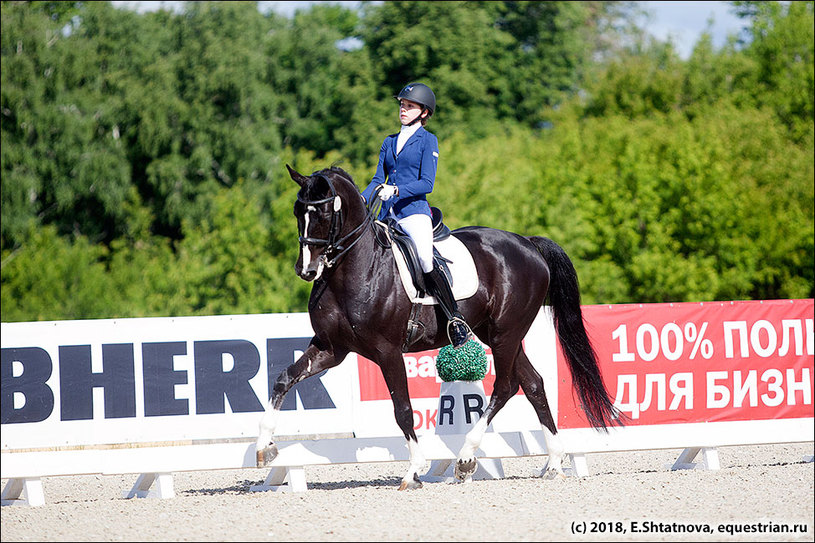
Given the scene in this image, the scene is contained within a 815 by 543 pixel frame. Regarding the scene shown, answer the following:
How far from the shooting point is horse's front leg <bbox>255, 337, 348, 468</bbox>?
7.64m

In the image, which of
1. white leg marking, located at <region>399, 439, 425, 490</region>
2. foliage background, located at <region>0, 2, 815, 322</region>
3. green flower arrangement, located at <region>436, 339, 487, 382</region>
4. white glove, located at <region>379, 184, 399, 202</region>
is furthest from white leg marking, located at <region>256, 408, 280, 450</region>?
foliage background, located at <region>0, 2, 815, 322</region>

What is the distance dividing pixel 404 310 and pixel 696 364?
12.2 feet

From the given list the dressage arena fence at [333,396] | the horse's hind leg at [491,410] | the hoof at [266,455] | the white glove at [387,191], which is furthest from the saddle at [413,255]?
the hoof at [266,455]

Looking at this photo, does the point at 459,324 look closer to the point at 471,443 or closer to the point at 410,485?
the point at 471,443

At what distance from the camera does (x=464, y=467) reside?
822 cm

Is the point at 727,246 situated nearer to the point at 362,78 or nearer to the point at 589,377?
the point at 362,78

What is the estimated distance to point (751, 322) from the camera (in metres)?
10.3

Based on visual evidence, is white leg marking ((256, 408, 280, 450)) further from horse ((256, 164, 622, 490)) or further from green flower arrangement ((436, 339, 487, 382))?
green flower arrangement ((436, 339, 487, 382))

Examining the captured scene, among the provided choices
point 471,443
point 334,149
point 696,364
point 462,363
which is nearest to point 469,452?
point 471,443

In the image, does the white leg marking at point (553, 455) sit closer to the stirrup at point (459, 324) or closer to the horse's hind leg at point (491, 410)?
the horse's hind leg at point (491, 410)

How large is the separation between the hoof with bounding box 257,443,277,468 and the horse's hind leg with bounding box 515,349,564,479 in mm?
2383

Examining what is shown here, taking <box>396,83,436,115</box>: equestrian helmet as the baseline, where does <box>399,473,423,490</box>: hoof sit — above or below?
below

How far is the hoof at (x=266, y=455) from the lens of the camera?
7602 mm

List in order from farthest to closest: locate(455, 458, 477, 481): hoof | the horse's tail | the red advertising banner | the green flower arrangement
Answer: the red advertising banner, the green flower arrangement, the horse's tail, locate(455, 458, 477, 481): hoof
